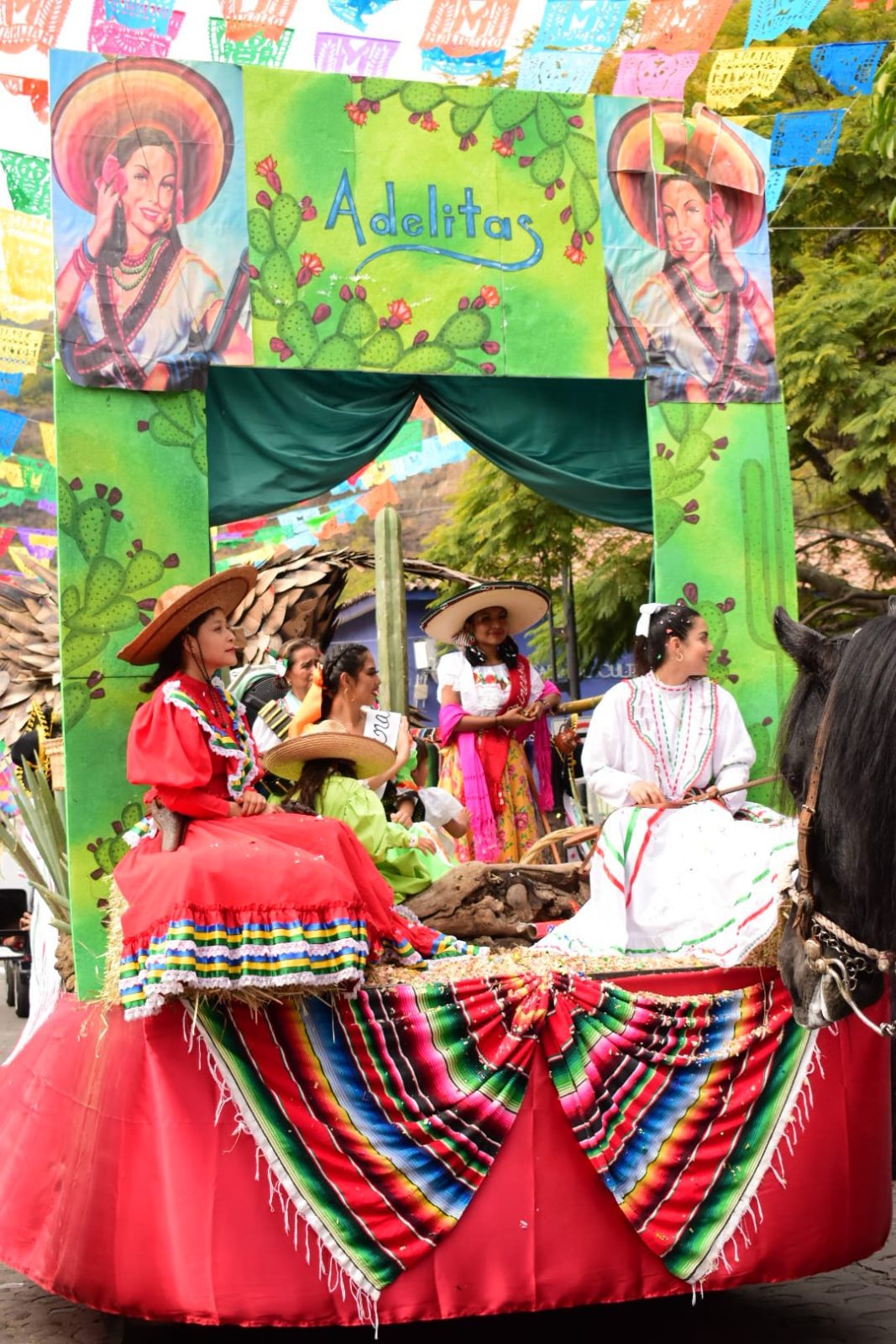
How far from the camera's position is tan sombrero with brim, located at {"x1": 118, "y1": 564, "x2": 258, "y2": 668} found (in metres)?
4.49

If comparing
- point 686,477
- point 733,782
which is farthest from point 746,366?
point 733,782

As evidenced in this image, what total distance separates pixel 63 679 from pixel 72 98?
76.3 inches

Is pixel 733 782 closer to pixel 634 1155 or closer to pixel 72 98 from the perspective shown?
pixel 634 1155

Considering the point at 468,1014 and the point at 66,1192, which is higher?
the point at 468,1014

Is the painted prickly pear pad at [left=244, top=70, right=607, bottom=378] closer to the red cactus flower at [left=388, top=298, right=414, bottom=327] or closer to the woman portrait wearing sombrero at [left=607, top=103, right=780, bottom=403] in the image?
the red cactus flower at [left=388, top=298, right=414, bottom=327]

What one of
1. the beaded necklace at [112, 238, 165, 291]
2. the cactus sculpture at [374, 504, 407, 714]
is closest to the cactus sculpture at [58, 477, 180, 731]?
the beaded necklace at [112, 238, 165, 291]

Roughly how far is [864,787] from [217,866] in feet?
5.48

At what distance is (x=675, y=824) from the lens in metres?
4.91

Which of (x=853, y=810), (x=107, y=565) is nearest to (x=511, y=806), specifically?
(x=107, y=565)

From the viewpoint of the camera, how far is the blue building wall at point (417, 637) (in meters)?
15.6

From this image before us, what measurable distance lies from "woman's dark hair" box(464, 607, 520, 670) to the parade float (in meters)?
1.69

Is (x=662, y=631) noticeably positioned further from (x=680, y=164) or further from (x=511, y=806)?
(x=511, y=806)

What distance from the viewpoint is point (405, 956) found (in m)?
4.64

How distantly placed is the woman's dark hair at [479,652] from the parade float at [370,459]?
169cm
